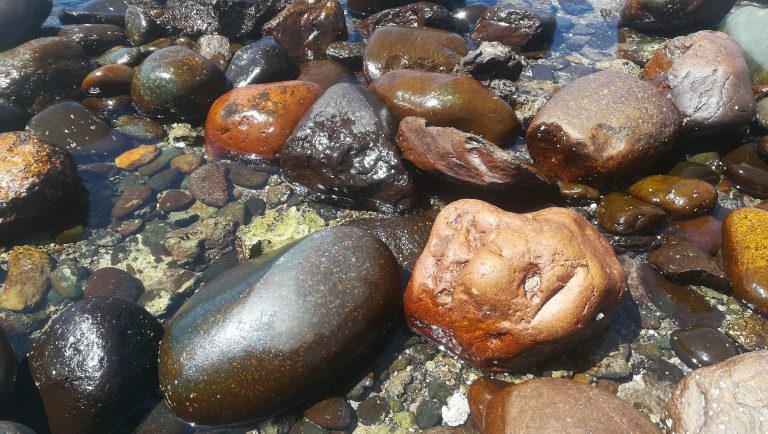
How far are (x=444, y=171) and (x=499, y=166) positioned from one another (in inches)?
19.7

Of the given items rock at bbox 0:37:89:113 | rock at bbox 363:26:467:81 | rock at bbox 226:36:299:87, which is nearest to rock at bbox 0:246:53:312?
rock at bbox 0:37:89:113

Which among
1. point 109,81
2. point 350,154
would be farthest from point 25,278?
point 109,81

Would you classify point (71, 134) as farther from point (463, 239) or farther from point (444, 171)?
point (463, 239)

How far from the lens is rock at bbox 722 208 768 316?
3.54 meters

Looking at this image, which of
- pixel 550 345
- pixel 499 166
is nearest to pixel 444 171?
pixel 499 166

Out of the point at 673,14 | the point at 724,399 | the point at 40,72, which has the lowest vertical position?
the point at 724,399

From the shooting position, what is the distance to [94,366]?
2.93 metres

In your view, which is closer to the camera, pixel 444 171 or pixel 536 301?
pixel 536 301

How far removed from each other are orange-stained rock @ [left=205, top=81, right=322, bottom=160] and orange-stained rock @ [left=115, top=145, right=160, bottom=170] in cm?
59

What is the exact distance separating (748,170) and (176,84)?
5483 millimetres

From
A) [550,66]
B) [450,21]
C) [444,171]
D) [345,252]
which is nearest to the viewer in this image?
[345,252]

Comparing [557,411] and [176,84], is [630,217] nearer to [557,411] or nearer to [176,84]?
[557,411]

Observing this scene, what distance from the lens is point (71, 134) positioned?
5.16 metres

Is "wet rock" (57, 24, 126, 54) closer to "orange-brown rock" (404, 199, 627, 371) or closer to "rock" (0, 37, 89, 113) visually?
"rock" (0, 37, 89, 113)
